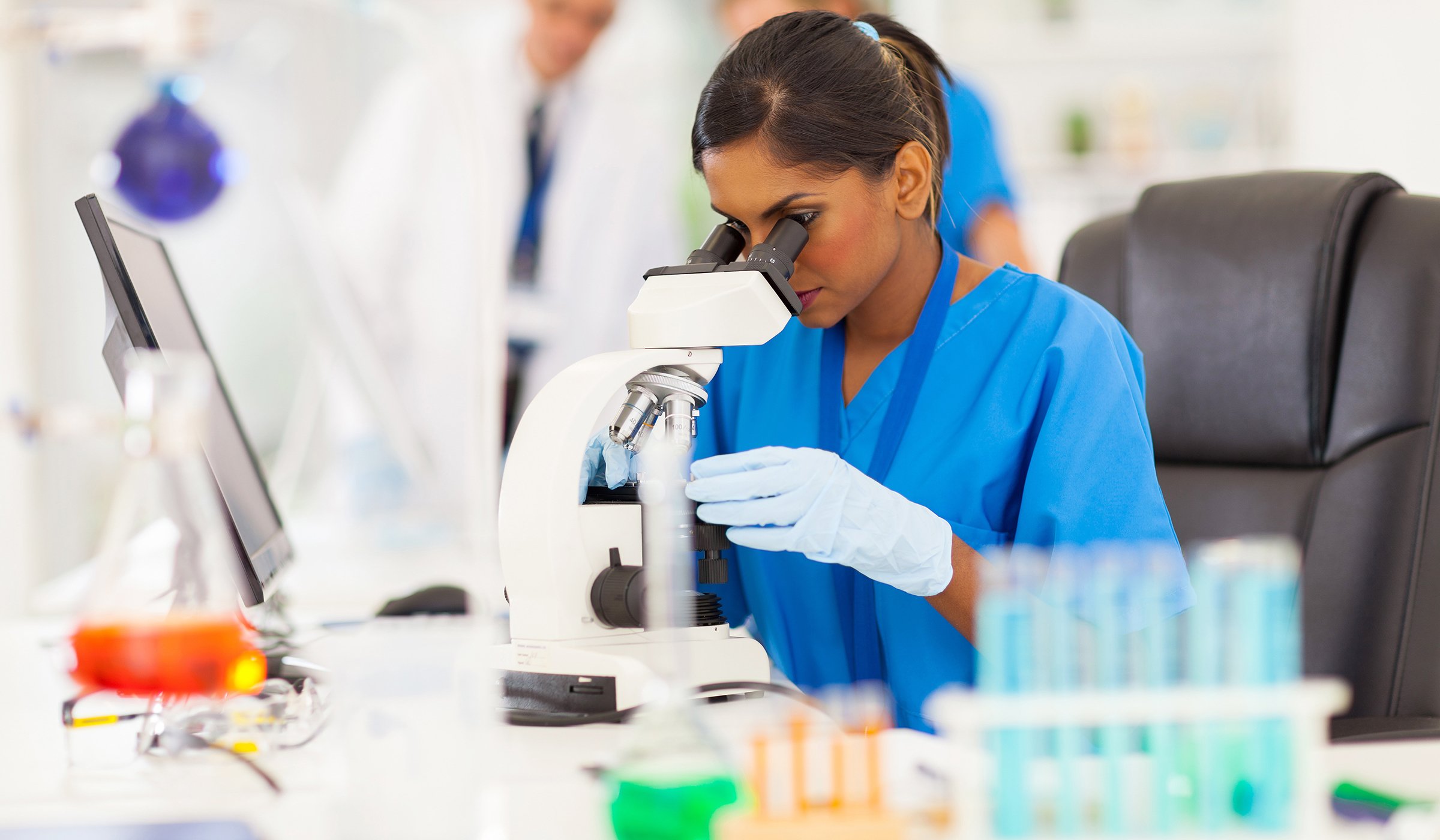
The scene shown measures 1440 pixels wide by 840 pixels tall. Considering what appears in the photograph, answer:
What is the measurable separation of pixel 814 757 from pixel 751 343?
0.49 meters

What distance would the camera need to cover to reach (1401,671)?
51.6 inches

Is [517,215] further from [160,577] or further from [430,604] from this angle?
[160,577]

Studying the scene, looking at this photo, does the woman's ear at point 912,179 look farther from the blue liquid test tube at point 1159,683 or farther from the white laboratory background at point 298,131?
the white laboratory background at point 298,131

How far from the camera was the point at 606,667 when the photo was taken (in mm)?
1022

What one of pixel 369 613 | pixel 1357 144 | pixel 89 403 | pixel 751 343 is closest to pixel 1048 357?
pixel 751 343

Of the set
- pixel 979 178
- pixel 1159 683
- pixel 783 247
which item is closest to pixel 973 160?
pixel 979 178

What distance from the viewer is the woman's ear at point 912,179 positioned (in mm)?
1238

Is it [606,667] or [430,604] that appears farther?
[430,604]

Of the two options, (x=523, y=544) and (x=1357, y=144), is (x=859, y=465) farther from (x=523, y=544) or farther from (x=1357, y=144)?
(x=1357, y=144)

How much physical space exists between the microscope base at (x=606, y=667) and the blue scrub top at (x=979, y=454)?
238 millimetres

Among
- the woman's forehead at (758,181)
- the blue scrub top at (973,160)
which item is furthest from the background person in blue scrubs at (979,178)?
the woman's forehead at (758,181)

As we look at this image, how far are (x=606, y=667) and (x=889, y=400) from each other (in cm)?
48

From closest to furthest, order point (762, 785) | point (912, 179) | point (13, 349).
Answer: point (762, 785), point (912, 179), point (13, 349)

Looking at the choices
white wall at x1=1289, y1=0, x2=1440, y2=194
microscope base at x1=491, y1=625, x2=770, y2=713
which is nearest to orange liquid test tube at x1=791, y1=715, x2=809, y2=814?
microscope base at x1=491, y1=625, x2=770, y2=713
